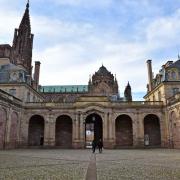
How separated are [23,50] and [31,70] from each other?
17.0ft

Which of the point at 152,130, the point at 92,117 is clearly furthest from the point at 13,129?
the point at 152,130

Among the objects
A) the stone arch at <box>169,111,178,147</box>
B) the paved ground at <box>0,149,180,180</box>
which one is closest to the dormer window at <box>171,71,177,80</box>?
the stone arch at <box>169,111,178,147</box>

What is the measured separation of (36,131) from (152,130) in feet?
69.0

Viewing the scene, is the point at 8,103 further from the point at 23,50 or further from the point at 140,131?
the point at 23,50

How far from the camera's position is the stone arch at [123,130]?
4119cm

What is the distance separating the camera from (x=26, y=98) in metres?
40.5

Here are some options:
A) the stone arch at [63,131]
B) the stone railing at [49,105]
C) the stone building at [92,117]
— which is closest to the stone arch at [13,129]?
the stone building at [92,117]

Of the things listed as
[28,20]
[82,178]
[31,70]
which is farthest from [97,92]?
[82,178]

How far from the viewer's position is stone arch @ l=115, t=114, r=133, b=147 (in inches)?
1622

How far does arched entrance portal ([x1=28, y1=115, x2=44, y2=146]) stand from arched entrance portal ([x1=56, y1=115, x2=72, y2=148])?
2.92 m

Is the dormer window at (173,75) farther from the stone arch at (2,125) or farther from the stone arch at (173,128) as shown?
the stone arch at (2,125)

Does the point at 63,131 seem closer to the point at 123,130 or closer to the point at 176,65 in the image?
the point at 123,130

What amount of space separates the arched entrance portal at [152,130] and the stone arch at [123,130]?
2.81 meters

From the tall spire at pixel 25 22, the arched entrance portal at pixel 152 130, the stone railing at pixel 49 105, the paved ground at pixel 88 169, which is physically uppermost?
the tall spire at pixel 25 22
